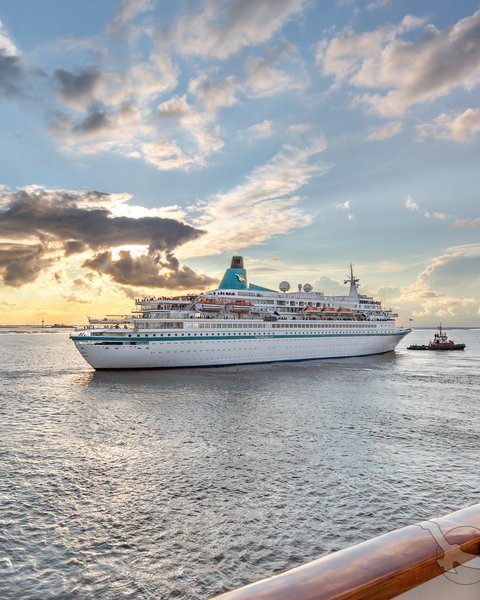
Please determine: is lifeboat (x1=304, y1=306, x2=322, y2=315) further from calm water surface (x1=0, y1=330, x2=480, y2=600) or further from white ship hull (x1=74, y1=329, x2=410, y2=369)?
calm water surface (x1=0, y1=330, x2=480, y2=600)

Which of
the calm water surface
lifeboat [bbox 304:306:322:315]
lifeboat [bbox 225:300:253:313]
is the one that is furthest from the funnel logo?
lifeboat [bbox 304:306:322:315]

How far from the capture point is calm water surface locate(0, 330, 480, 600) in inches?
351

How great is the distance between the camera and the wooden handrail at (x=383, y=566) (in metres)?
1.80

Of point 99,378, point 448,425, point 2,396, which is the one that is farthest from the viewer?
point 99,378

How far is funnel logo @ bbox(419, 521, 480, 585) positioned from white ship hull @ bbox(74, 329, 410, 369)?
43.1 m

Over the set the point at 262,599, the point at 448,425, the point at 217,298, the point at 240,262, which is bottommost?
the point at 448,425

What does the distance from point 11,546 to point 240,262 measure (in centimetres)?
5568

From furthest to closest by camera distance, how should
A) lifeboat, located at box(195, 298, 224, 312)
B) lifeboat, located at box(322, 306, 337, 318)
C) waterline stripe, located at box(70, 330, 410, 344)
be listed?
lifeboat, located at box(322, 306, 337, 318) → lifeboat, located at box(195, 298, 224, 312) → waterline stripe, located at box(70, 330, 410, 344)

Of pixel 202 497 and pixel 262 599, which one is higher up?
pixel 262 599

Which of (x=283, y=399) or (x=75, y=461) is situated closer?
(x=75, y=461)

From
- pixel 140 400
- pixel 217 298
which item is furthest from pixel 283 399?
pixel 217 298

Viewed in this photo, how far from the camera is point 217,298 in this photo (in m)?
54.2

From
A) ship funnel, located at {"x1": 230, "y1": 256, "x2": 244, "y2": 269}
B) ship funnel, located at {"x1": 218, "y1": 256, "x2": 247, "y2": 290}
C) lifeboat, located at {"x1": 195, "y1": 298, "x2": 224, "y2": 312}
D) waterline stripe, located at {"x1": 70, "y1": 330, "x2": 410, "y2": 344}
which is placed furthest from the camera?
ship funnel, located at {"x1": 230, "y1": 256, "x2": 244, "y2": 269}

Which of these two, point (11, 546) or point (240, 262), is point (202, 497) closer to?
point (11, 546)
